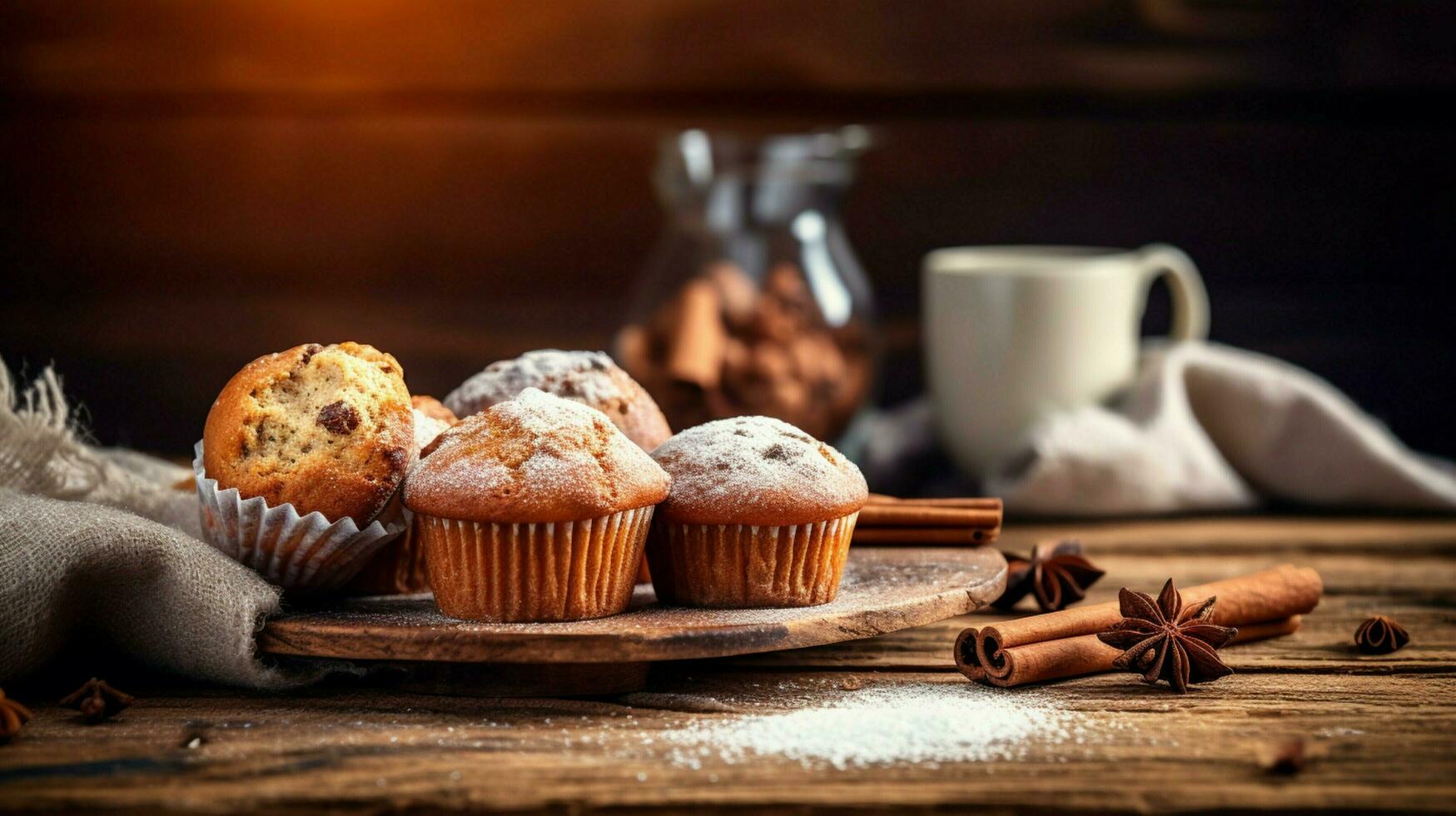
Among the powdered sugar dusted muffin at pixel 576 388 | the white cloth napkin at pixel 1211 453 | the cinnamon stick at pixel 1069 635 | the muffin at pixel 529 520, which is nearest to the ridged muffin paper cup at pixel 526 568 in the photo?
the muffin at pixel 529 520

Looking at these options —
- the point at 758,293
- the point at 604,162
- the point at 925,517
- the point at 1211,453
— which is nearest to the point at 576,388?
the point at 925,517

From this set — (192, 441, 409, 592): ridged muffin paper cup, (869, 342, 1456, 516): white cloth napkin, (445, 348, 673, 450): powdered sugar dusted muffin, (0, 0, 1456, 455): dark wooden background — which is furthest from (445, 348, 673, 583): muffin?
(0, 0, 1456, 455): dark wooden background

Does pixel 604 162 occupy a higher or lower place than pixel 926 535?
higher

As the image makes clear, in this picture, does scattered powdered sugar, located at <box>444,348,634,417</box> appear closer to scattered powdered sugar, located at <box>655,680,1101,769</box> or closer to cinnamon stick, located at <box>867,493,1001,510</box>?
cinnamon stick, located at <box>867,493,1001,510</box>

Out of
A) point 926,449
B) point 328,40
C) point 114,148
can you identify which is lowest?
point 926,449

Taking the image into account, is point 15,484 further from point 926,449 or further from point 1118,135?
point 1118,135

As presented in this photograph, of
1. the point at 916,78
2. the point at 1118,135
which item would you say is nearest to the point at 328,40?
Result: the point at 916,78

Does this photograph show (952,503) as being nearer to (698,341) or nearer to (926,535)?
(926,535)

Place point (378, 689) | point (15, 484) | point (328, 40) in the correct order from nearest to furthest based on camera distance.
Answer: point (378, 689) < point (15, 484) < point (328, 40)
